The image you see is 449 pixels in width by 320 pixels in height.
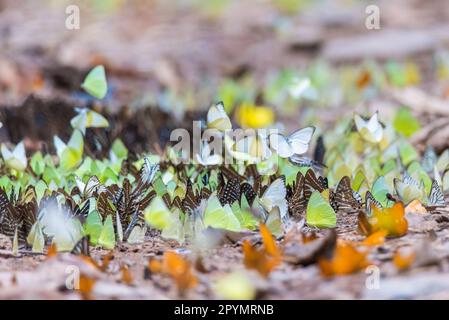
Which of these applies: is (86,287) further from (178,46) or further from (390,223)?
(178,46)

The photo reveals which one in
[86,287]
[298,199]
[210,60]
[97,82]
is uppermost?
[210,60]

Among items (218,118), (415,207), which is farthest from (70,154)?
(415,207)

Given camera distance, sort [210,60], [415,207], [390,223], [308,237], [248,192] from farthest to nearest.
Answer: [210,60], [248,192], [415,207], [390,223], [308,237]

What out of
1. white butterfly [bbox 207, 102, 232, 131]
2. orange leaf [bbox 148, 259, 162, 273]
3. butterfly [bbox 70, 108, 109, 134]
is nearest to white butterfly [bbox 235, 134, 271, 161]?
white butterfly [bbox 207, 102, 232, 131]

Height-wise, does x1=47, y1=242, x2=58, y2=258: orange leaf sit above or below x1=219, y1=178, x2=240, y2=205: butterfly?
below

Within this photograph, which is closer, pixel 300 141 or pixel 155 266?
pixel 155 266

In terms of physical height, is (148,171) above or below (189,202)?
above

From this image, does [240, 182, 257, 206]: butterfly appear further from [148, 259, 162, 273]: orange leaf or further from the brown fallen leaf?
[148, 259, 162, 273]: orange leaf
